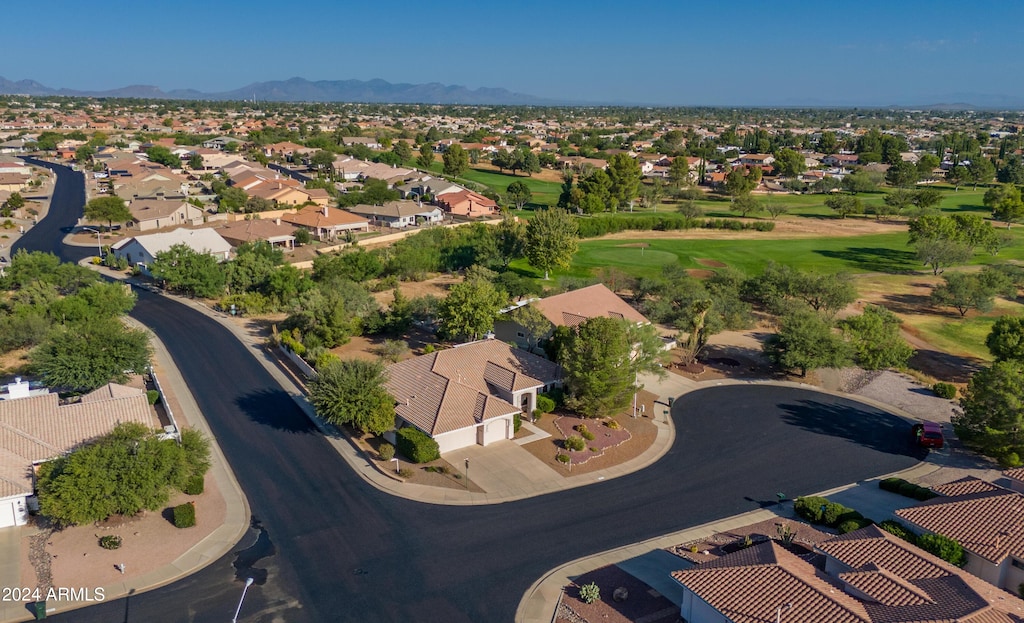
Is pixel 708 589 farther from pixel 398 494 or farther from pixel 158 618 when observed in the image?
pixel 158 618

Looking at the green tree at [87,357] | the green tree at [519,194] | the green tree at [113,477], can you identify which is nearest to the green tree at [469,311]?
the green tree at [87,357]

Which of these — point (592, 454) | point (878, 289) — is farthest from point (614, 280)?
point (592, 454)

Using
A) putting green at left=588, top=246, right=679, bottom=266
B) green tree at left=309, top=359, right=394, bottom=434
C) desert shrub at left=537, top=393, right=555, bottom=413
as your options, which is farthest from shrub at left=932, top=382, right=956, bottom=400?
putting green at left=588, top=246, right=679, bottom=266

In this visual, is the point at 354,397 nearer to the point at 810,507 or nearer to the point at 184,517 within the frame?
the point at 184,517

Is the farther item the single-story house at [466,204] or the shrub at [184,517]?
the single-story house at [466,204]

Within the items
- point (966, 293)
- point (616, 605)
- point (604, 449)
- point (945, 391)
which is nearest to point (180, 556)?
point (616, 605)

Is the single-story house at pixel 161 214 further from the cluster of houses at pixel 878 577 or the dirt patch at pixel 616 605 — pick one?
the cluster of houses at pixel 878 577
